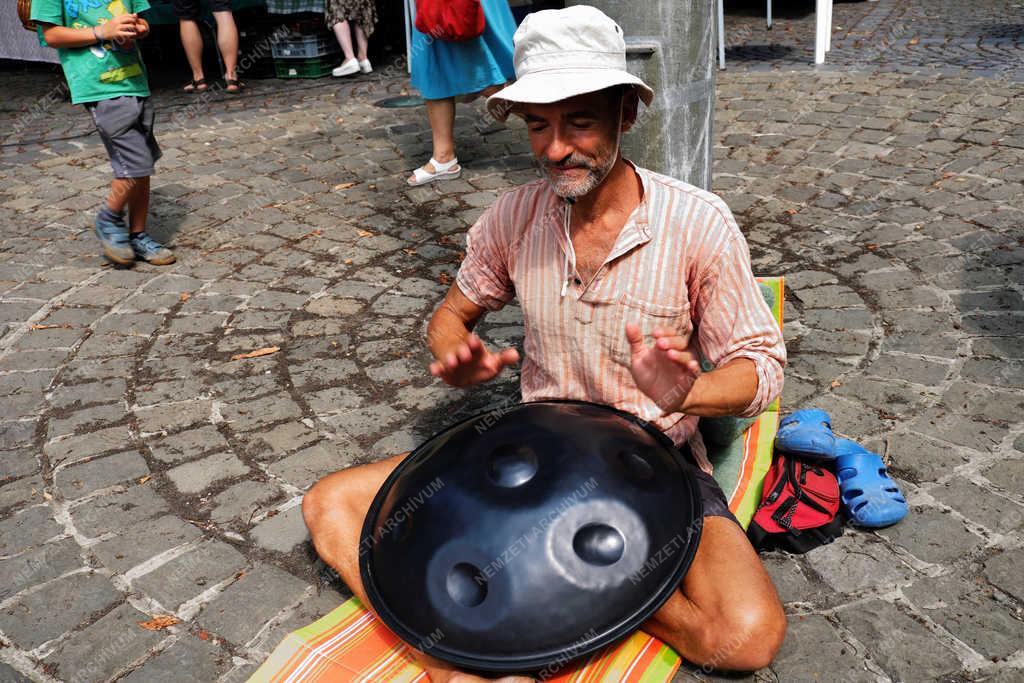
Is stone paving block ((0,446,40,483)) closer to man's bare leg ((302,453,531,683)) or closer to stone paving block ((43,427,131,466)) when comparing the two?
stone paving block ((43,427,131,466))

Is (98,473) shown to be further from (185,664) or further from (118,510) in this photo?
(185,664)

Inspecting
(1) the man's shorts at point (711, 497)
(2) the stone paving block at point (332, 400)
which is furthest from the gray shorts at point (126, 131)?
(1) the man's shorts at point (711, 497)

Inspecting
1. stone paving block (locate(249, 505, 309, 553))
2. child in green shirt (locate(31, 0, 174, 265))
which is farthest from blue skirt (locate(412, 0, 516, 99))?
stone paving block (locate(249, 505, 309, 553))

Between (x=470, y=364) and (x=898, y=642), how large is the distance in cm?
141

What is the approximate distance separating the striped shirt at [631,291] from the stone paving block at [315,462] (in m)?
1.00

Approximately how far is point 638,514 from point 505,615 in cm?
41

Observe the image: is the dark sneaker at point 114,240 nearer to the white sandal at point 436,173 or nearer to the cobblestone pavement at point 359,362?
the cobblestone pavement at point 359,362

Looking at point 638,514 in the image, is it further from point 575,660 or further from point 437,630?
point 437,630

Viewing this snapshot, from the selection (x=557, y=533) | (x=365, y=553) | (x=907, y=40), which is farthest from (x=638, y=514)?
(x=907, y=40)

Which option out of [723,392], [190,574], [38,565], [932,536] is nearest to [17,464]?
[38,565]

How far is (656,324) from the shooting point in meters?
2.55

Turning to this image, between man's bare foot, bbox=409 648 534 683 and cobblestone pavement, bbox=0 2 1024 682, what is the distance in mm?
512

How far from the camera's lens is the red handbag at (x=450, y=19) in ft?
18.6

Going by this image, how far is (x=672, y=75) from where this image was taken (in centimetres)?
323
